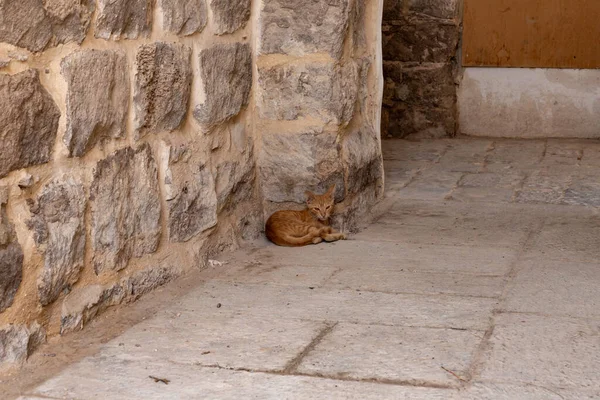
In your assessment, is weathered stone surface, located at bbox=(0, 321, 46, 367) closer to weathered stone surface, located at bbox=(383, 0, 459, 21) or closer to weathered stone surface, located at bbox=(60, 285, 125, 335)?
weathered stone surface, located at bbox=(60, 285, 125, 335)

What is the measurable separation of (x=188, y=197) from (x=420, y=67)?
155 inches

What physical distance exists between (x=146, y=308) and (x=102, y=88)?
795 mm

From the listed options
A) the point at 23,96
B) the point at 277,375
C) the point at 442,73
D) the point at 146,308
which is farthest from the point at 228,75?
→ the point at 442,73

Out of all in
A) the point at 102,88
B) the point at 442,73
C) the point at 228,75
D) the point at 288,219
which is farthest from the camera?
the point at 442,73

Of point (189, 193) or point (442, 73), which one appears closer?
point (189, 193)

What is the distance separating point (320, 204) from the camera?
4180 mm

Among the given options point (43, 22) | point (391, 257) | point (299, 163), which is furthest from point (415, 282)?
point (43, 22)

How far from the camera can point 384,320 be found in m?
3.08

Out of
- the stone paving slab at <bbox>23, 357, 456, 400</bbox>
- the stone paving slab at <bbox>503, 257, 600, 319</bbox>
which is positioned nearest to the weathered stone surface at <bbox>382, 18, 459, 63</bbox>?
the stone paving slab at <bbox>503, 257, 600, 319</bbox>

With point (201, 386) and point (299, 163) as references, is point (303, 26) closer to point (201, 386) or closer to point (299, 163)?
point (299, 163)

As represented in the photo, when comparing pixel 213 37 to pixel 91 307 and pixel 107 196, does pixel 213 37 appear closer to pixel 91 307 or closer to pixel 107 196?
pixel 107 196

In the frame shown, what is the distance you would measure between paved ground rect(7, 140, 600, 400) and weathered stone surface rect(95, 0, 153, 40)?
956 millimetres

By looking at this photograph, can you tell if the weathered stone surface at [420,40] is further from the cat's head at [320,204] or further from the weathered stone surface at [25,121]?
the weathered stone surface at [25,121]

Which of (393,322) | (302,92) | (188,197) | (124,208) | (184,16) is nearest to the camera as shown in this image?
(393,322)
